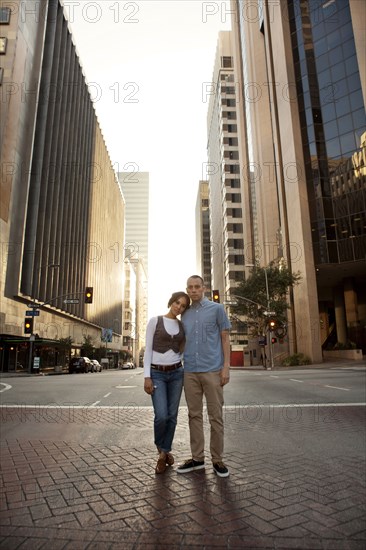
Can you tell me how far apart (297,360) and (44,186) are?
33462 millimetres

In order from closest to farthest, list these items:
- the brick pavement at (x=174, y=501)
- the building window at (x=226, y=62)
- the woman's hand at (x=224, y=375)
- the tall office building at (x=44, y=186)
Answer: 1. the brick pavement at (x=174, y=501)
2. the woman's hand at (x=224, y=375)
3. the tall office building at (x=44, y=186)
4. the building window at (x=226, y=62)

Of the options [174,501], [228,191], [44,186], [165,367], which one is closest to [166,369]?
[165,367]

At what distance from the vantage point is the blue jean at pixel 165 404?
4105mm

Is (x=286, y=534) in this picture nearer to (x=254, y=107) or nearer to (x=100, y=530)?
(x=100, y=530)

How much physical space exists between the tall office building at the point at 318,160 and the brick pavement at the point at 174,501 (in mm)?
33506

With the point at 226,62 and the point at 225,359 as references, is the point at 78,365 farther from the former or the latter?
the point at 226,62

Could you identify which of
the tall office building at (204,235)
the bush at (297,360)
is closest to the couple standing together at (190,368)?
the bush at (297,360)

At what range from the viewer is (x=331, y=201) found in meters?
37.8

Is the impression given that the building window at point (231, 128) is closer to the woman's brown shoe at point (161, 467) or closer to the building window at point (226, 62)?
the building window at point (226, 62)

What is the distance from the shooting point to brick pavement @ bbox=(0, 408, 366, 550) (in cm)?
254

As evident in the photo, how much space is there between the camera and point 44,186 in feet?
148

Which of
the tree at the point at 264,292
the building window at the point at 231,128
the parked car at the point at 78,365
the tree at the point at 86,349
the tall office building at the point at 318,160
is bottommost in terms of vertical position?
the parked car at the point at 78,365

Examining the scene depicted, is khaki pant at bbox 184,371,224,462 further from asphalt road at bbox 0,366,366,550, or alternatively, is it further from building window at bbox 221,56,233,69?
building window at bbox 221,56,233,69

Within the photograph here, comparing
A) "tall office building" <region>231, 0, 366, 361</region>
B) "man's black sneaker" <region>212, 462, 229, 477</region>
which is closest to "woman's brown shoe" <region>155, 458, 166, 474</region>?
"man's black sneaker" <region>212, 462, 229, 477</region>
